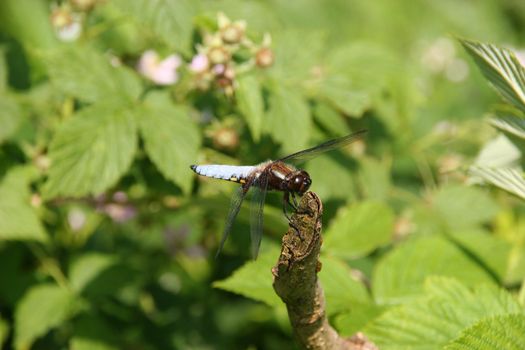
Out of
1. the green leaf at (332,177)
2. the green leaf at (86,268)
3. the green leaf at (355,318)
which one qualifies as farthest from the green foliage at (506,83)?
the green leaf at (86,268)

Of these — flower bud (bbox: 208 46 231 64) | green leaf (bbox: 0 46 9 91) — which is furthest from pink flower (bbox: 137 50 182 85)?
green leaf (bbox: 0 46 9 91)

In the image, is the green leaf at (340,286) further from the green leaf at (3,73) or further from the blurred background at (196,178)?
the green leaf at (3,73)

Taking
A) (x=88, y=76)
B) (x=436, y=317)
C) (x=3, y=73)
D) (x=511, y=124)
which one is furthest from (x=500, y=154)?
(x=3, y=73)

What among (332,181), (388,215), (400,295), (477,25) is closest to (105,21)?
(332,181)

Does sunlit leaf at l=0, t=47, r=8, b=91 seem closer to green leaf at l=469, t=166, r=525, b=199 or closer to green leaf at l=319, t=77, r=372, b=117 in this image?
green leaf at l=319, t=77, r=372, b=117

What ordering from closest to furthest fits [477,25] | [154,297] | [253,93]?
[253,93], [154,297], [477,25]

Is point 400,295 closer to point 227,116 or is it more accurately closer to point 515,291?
point 515,291
